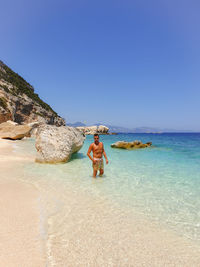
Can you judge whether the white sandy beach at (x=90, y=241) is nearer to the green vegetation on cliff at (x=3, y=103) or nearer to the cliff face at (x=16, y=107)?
the cliff face at (x=16, y=107)

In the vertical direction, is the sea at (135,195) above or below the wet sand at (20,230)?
below

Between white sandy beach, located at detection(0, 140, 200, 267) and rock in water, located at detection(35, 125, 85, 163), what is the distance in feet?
17.4

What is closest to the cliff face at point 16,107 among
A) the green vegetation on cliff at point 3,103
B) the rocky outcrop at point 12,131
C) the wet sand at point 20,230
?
the green vegetation on cliff at point 3,103

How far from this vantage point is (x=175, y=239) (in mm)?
2945

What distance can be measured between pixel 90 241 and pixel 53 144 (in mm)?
7472

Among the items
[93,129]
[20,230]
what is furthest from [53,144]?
[93,129]

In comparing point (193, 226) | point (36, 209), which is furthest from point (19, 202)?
point (193, 226)

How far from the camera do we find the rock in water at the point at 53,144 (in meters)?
9.25

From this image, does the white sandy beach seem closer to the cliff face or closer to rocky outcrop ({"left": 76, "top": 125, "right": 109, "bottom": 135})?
the cliff face

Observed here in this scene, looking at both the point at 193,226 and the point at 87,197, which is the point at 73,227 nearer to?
the point at 87,197

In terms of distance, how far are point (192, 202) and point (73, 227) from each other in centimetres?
355

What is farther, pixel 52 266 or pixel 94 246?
pixel 94 246

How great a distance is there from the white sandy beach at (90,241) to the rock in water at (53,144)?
530cm

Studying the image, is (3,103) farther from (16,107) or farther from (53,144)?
(53,144)
